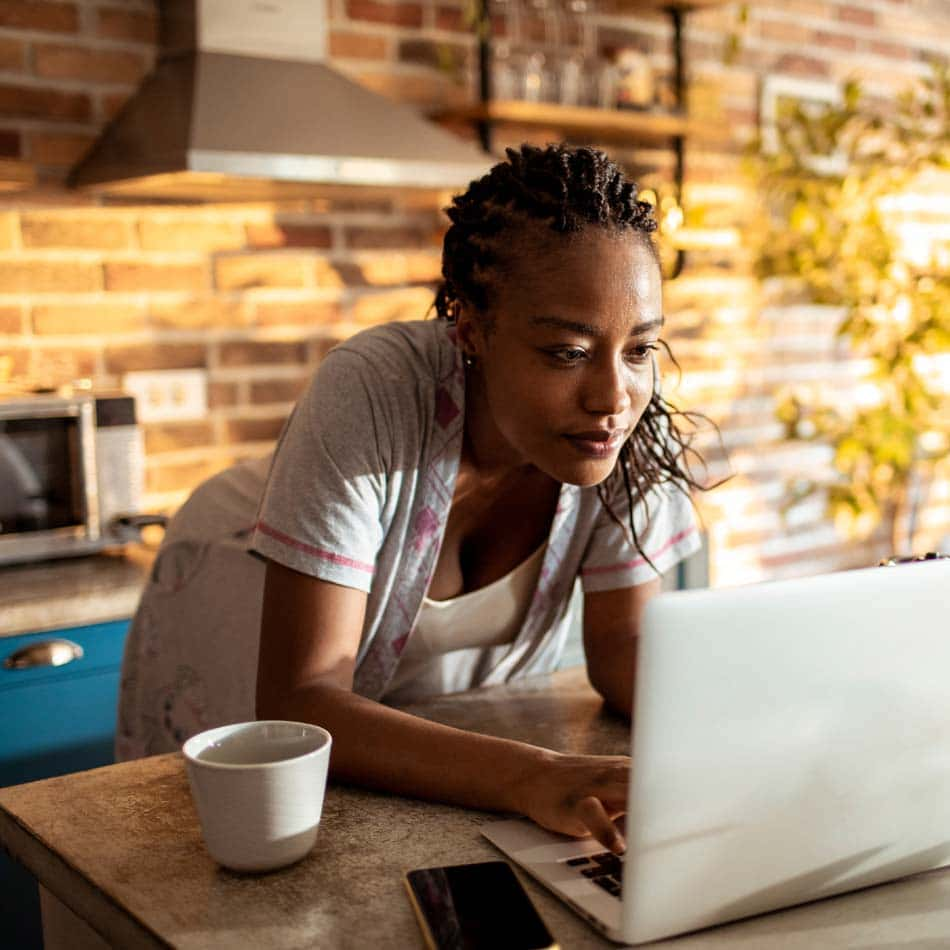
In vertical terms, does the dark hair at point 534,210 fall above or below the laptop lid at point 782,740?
above

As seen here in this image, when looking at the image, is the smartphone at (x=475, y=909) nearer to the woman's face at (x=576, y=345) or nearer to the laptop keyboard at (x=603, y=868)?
the laptop keyboard at (x=603, y=868)

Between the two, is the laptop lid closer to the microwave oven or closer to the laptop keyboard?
the laptop keyboard

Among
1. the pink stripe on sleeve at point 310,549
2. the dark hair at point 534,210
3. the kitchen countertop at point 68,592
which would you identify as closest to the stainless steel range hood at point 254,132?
the kitchen countertop at point 68,592

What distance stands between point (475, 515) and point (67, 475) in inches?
38.6

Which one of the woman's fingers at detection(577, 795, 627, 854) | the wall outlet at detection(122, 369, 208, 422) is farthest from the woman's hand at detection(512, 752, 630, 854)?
the wall outlet at detection(122, 369, 208, 422)

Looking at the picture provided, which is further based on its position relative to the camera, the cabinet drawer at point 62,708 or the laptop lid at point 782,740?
the cabinet drawer at point 62,708

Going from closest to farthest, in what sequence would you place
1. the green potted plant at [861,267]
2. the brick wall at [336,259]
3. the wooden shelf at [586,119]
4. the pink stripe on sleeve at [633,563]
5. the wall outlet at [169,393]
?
the pink stripe on sleeve at [633,563] < the brick wall at [336,259] < the wall outlet at [169,393] < the wooden shelf at [586,119] < the green potted plant at [861,267]

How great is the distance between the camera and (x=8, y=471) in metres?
2.05

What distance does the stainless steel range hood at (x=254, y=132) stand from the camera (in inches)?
81.4

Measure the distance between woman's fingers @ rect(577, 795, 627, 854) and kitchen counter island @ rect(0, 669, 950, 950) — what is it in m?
0.06

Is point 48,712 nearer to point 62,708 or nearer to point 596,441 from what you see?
point 62,708

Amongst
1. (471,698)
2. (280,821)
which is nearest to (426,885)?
(280,821)

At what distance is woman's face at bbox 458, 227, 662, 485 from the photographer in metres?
1.11

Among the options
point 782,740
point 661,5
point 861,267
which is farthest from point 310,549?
point 861,267
